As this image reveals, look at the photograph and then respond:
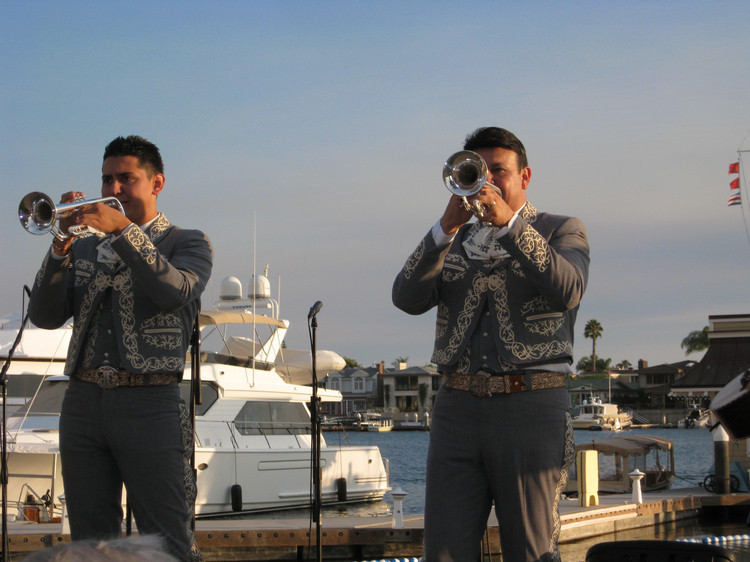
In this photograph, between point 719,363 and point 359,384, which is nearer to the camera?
point 719,363

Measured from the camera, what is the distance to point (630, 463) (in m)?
19.7

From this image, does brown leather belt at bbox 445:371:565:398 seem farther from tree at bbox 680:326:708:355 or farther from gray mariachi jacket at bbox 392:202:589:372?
tree at bbox 680:326:708:355

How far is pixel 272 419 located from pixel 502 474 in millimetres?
14971


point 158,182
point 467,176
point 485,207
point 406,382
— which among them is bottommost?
point 406,382

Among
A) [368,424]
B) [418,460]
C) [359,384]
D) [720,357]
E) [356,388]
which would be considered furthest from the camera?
[359,384]

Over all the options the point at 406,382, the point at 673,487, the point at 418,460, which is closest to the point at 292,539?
the point at 673,487

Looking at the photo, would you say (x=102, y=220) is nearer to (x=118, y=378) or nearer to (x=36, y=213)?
(x=36, y=213)

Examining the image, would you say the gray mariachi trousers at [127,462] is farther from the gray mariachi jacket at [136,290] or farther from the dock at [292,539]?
the dock at [292,539]

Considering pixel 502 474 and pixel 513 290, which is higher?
pixel 513 290

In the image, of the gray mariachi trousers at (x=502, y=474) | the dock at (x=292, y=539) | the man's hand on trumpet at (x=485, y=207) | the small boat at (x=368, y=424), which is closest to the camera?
the man's hand on trumpet at (x=485, y=207)

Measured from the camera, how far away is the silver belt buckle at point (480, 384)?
312 centimetres

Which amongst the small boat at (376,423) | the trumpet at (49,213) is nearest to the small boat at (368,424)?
the small boat at (376,423)

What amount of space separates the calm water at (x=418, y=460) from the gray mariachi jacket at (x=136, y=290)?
29.7 ft

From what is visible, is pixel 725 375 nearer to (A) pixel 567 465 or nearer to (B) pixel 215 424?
(B) pixel 215 424
